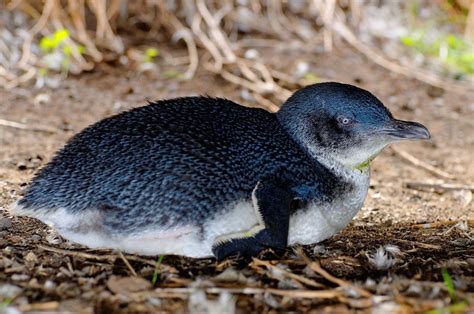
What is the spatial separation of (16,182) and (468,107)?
421 cm

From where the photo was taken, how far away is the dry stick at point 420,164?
4.78 meters

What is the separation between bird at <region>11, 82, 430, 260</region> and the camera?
2689 mm

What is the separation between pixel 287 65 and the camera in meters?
6.70

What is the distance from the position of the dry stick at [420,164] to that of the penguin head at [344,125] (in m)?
1.96

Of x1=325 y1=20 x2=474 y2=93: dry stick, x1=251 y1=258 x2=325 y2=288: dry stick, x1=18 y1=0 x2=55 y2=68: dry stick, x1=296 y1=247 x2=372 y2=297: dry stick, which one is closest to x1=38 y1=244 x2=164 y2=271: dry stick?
x1=251 y1=258 x2=325 y2=288: dry stick

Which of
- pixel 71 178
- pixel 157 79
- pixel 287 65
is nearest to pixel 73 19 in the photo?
pixel 157 79

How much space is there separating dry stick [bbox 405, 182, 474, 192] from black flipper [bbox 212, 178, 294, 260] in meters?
1.98

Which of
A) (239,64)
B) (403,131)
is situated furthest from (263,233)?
(239,64)

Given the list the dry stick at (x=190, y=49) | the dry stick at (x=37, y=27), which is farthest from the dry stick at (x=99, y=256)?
the dry stick at (x=37, y=27)

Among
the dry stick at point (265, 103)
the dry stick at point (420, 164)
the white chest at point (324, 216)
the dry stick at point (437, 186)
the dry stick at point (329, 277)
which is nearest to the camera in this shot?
the dry stick at point (329, 277)

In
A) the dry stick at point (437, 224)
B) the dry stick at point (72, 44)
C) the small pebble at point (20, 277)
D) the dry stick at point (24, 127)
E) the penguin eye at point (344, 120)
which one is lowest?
the small pebble at point (20, 277)

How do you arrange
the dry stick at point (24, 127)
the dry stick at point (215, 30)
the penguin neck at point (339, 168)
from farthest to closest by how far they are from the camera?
the dry stick at point (215, 30), the dry stick at point (24, 127), the penguin neck at point (339, 168)

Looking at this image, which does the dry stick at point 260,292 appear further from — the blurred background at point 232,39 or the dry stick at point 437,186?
the blurred background at point 232,39

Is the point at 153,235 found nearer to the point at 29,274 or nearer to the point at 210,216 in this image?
the point at 210,216
